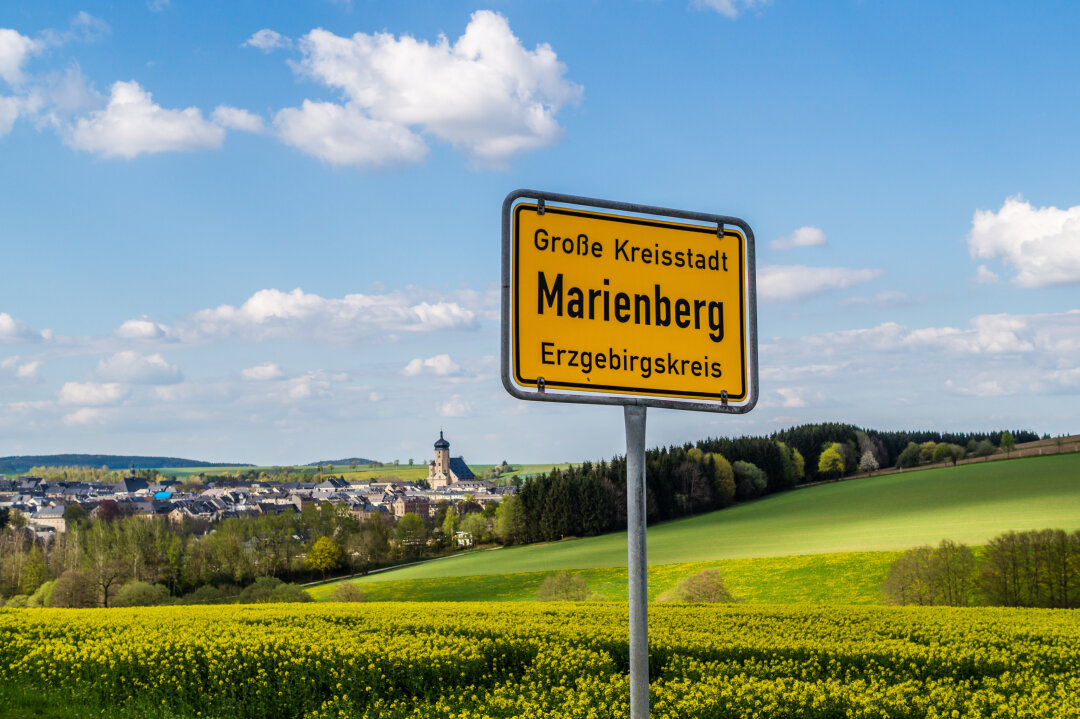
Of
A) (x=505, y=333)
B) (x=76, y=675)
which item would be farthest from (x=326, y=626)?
(x=505, y=333)

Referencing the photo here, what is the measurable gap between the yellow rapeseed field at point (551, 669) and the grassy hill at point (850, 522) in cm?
4768

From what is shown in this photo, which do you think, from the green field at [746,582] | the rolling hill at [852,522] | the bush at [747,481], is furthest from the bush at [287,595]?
the bush at [747,481]

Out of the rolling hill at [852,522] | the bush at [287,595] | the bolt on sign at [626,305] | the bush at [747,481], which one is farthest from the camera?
the bush at [747,481]

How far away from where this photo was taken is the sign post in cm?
284

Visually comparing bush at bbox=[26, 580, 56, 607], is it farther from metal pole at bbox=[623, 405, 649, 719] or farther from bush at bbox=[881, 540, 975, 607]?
metal pole at bbox=[623, 405, 649, 719]

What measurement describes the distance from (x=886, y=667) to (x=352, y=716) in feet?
25.1

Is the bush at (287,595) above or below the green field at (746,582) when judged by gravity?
above

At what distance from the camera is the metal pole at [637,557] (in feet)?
9.41

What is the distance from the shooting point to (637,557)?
2869mm

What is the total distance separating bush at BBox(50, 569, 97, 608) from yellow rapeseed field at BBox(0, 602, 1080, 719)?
58108 millimetres

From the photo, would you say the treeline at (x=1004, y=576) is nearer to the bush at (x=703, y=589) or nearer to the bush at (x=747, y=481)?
the bush at (x=703, y=589)

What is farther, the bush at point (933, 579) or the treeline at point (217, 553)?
the treeline at point (217, 553)

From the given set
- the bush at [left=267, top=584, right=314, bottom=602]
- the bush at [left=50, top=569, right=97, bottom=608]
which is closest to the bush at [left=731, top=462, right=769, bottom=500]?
the bush at [left=267, top=584, right=314, bottom=602]

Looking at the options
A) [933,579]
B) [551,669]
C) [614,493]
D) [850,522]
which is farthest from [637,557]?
[614,493]
